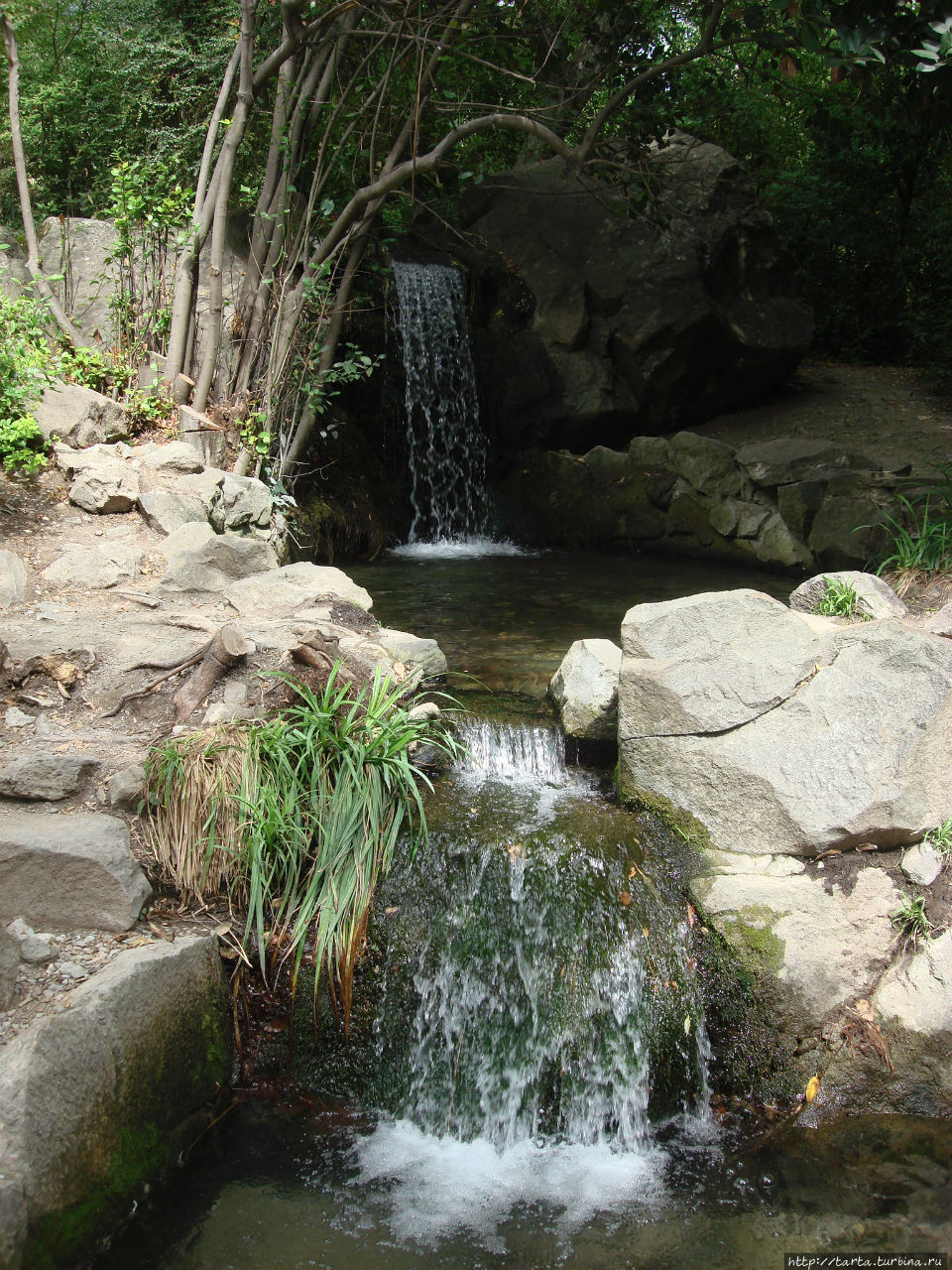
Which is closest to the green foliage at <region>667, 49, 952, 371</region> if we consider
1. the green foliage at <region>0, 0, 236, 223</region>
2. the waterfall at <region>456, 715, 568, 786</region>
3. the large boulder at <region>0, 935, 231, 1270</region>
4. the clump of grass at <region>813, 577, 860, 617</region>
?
the green foliage at <region>0, 0, 236, 223</region>

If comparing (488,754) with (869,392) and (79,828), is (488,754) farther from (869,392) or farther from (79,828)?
(869,392)

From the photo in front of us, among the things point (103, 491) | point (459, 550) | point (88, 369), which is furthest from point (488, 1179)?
point (459, 550)

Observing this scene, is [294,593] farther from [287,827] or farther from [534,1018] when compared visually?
[534,1018]

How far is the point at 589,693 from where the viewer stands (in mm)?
3930

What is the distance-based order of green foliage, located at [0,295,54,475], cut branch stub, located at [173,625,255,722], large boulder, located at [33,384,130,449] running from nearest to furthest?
1. cut branch stub, located at [173,625,255,722]
2. green foliage, located at [0,295,54,475]
3. large boulder, located at [33,384,130,449]

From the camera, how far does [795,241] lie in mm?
11867

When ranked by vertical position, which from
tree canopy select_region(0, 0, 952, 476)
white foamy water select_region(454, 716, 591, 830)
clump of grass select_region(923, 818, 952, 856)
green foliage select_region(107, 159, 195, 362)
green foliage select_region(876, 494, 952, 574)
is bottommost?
white foamy water select_region(454, 716, 591, 830)

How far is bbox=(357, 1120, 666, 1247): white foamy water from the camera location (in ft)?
8.50

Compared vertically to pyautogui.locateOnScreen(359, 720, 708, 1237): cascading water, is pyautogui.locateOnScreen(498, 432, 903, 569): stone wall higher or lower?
higher

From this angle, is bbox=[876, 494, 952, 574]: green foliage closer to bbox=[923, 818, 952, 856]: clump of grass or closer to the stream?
bbox=[923, 818, 952, 856]: clump of grass

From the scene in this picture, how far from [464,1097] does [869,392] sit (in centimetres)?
904

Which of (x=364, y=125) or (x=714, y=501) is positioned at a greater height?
(x=364, y=125)

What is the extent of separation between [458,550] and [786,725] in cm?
523

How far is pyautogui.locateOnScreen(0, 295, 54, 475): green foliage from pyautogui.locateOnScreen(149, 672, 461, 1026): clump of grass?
305 centimetres
